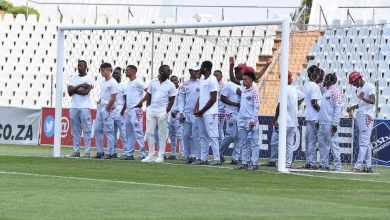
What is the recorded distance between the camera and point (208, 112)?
75.3 feet

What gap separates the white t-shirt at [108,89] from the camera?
986 inches

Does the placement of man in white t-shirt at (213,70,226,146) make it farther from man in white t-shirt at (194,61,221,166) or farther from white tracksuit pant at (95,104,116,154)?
white tracksuit pant at (95,104,116,154)

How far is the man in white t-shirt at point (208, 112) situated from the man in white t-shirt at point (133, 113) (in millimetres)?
1915

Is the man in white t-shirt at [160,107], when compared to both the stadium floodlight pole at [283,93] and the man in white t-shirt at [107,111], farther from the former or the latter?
the stadium floodlight pole at [283,93]

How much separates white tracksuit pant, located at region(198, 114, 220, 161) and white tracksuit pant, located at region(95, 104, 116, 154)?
2809 millimetres

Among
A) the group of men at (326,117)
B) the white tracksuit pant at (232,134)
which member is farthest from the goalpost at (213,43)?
the white tracksuit pant at (232,134)

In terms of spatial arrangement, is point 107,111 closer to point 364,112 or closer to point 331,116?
point 331,116

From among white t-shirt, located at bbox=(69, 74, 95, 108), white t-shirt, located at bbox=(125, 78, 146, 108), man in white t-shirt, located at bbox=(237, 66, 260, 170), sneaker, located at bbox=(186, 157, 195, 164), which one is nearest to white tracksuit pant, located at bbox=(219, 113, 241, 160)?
sneaker, located at bbox=(186, 157, 195, 164)

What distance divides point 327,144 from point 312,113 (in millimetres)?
730

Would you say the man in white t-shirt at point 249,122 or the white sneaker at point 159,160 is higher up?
the man in white t-shirt at point 249,122

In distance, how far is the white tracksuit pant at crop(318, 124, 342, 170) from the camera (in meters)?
22.5

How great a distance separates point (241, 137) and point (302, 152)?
466 centimetres

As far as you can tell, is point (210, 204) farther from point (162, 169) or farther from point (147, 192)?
point (162, 169)

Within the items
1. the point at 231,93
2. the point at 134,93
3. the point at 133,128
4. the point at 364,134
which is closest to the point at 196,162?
the point at 231,93
